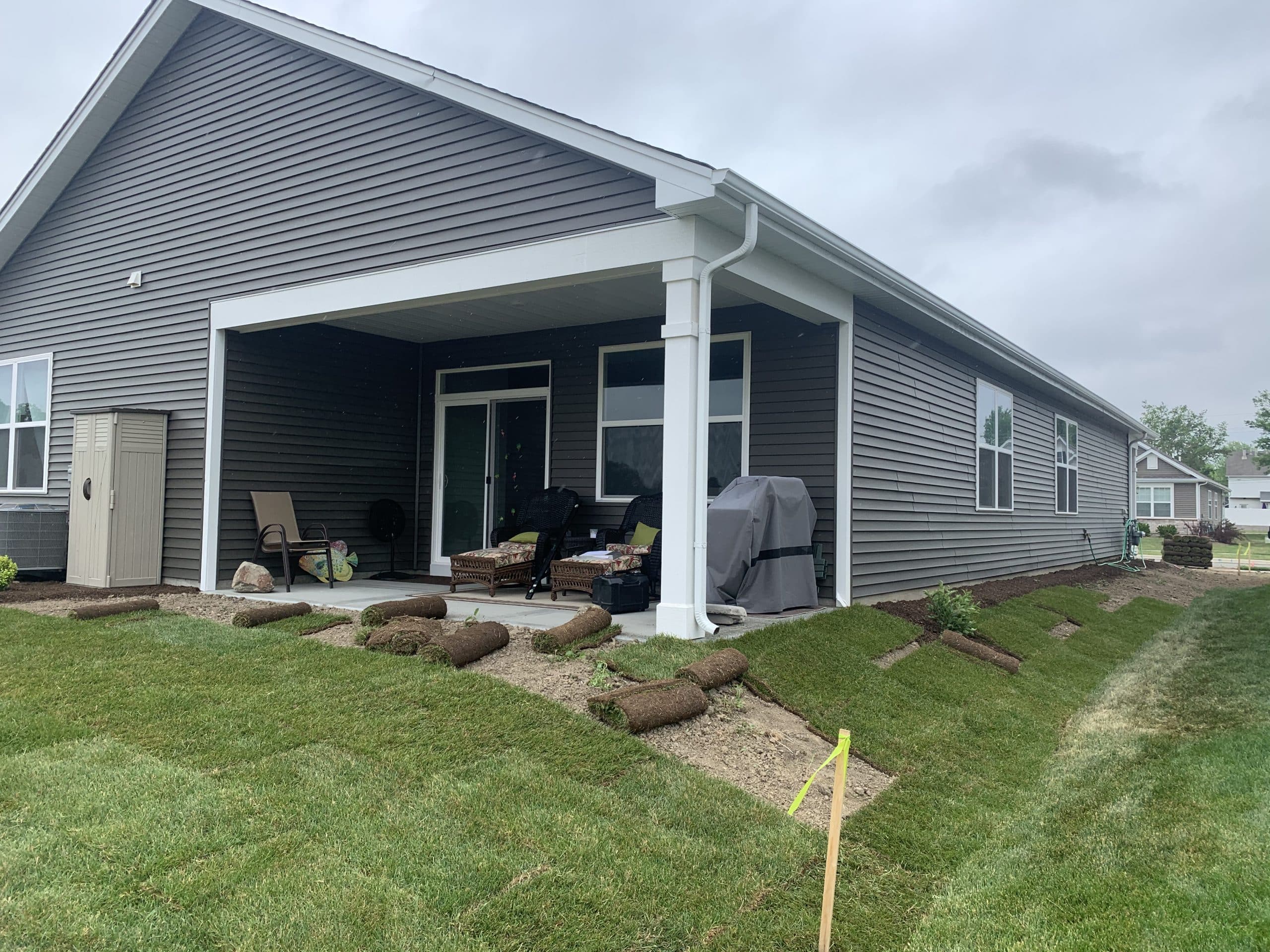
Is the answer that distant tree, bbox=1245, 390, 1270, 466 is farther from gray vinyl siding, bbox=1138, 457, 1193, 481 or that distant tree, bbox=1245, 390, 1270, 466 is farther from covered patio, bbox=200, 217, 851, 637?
covered patio, bbox=200, 217, 851, 637

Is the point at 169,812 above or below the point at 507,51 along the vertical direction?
below

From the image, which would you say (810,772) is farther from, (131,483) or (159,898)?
(131,483)

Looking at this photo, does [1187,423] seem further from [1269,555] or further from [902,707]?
[902,707]

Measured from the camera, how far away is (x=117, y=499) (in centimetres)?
760

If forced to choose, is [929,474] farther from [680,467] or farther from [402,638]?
[402,638]

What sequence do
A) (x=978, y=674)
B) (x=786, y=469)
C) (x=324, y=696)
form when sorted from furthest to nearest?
(x=786, y=469) < (x=978, y=674) < (x=324, y=696)

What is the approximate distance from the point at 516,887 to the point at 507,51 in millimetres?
27835

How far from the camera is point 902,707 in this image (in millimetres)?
5051

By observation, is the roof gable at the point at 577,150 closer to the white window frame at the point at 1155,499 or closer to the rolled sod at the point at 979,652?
the rolled sod at the point at 979,652

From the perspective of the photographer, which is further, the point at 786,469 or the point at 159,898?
the point at 786,469

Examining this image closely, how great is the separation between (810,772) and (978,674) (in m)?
2.82

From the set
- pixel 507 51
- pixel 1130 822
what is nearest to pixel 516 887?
pixel 1130 822

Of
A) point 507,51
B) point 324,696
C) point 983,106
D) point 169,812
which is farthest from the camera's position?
point 507,51

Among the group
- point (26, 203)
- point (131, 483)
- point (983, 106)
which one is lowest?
point (131, 483)
